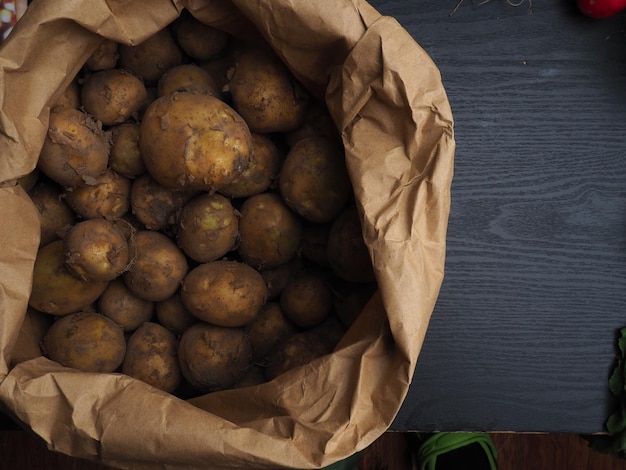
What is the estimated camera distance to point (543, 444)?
1.34 m

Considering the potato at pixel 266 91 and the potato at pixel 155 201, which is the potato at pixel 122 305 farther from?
the potato at pixel 266 91

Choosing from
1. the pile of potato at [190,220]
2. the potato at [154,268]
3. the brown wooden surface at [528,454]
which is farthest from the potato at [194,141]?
the brown wooden surface at [528,454]

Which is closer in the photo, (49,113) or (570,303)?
(49,113)

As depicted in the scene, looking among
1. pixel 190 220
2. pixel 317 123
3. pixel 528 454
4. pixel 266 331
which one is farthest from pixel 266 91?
pixel 528 454

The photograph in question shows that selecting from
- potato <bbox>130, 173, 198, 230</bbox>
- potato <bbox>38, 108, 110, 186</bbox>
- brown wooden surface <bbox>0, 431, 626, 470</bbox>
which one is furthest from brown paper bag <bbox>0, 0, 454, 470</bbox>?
brown wooden surface <bbox>0, 431, 626, 470</bbox>

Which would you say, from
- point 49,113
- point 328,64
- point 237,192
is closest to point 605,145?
point 328,64

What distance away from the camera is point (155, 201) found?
0.83 meters

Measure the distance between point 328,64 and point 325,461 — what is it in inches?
18.0

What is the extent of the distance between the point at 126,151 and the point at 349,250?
319mm

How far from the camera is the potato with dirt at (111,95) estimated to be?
807 mm

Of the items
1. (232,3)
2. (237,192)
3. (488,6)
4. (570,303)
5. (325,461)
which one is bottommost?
(570,303)

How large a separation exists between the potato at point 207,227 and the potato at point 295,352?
0.15 m

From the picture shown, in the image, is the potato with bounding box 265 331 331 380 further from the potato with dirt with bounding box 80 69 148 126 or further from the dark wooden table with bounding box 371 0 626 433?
the potato with dirt with bounding box 80 69 148 126

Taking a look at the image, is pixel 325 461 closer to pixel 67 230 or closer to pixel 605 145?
pixel 67 230
